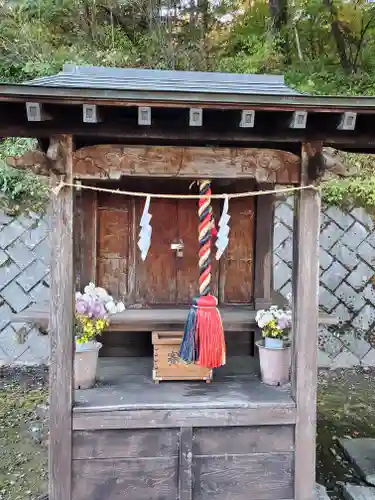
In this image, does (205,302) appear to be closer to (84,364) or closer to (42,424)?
(84,364)

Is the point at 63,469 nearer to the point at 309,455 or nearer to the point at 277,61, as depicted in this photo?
the point at 309,455

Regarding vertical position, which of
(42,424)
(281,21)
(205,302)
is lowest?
(42,424)

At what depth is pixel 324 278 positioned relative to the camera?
20.4 feet

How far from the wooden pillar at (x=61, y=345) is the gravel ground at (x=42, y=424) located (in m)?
0.71

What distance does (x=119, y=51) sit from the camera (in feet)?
26.1

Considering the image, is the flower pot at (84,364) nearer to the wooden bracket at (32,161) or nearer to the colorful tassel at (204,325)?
the colorful tassel at (204,325)

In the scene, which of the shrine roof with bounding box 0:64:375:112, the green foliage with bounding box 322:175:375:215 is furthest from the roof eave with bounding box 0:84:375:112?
the green foliage with bounding box 322:175:375:215

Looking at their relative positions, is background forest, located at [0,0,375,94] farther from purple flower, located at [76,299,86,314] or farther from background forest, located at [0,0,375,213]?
purple flower, located at [76,299,86,314]

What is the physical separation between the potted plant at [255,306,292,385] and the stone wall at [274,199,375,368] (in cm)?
319

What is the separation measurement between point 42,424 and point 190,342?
8.08 feet

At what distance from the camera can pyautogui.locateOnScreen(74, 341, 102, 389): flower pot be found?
111 inches

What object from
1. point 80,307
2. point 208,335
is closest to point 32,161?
point 80,307

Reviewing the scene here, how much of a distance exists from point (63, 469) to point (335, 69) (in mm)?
8022

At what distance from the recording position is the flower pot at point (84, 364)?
9.26ft
